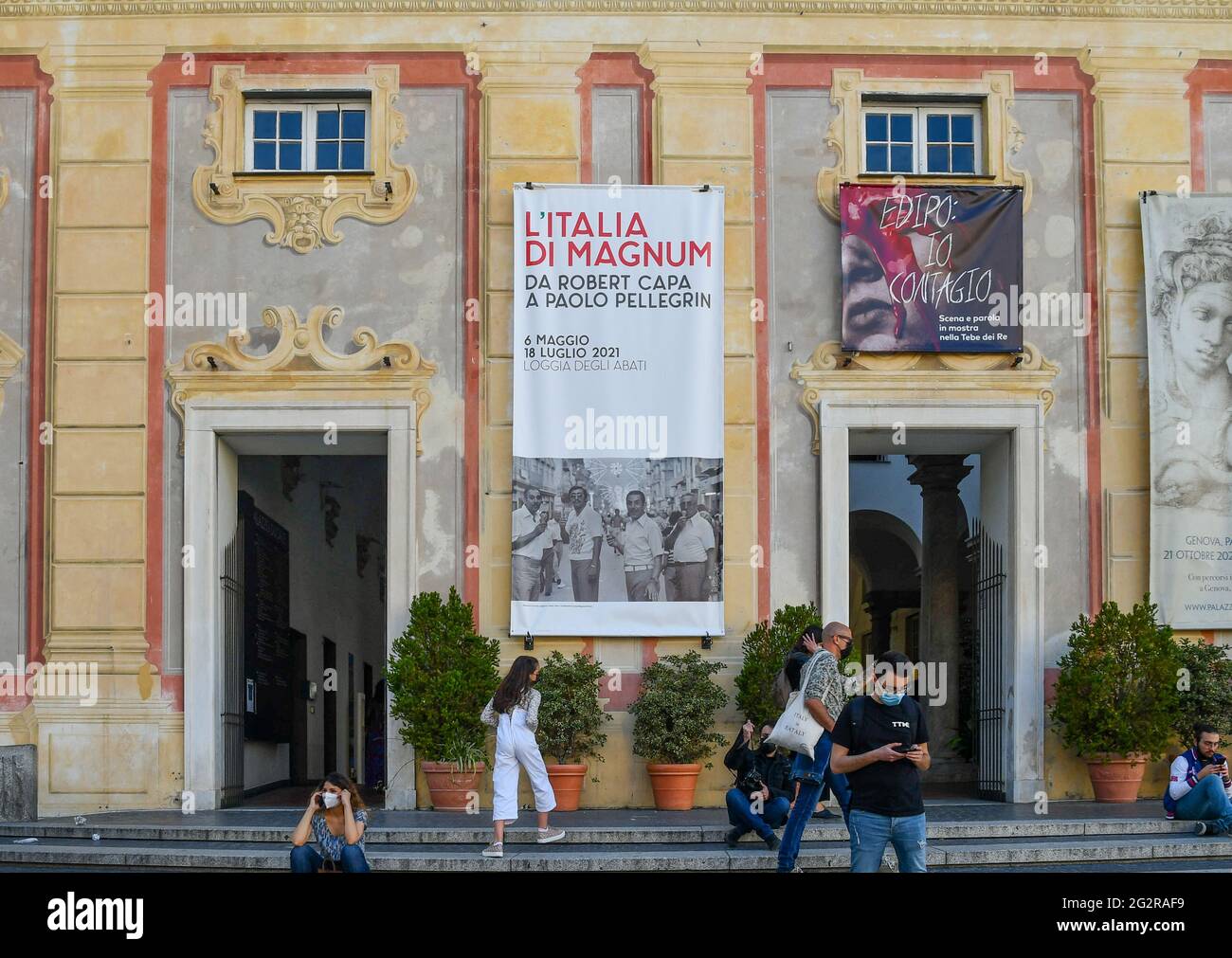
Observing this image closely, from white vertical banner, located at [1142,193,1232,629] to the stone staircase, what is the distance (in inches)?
88.0

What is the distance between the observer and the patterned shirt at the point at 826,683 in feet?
38.6

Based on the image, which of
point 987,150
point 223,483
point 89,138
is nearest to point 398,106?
point 89,138

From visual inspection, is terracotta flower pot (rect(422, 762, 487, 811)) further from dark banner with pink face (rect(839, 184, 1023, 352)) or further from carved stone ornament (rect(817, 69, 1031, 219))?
carved stone ornament (rect(817, 69, 1031, 219))

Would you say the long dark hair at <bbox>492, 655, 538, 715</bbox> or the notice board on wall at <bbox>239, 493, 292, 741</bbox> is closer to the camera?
→ the long dark hair at <bbox>492, 655, 538, 715</bbox>

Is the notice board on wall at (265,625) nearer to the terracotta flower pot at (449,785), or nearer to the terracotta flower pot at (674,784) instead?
the terracotta flower pot at (449,785)

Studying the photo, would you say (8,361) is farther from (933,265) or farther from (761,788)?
(933,265)

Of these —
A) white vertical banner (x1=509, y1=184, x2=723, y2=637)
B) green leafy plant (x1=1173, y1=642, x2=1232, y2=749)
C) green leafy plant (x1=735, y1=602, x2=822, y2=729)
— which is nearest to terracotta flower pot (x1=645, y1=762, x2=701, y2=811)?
green leafy plant (x1=735, y1=602, x2=822, y2=729)

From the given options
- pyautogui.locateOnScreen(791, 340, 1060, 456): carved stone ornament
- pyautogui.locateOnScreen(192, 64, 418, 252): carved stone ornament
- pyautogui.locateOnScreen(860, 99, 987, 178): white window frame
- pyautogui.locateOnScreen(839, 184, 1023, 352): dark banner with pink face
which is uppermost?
pyautogui.locateOnScreen(860, 99, 987, 178): white window frame

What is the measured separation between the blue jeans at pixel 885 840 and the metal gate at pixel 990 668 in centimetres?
733

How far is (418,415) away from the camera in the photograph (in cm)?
1684

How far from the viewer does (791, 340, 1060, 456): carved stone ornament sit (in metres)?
16.8

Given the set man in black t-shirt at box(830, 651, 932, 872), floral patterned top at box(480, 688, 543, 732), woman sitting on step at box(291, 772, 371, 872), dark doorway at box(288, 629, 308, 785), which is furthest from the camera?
dark doorway at box(288, 629, 308, 785)
